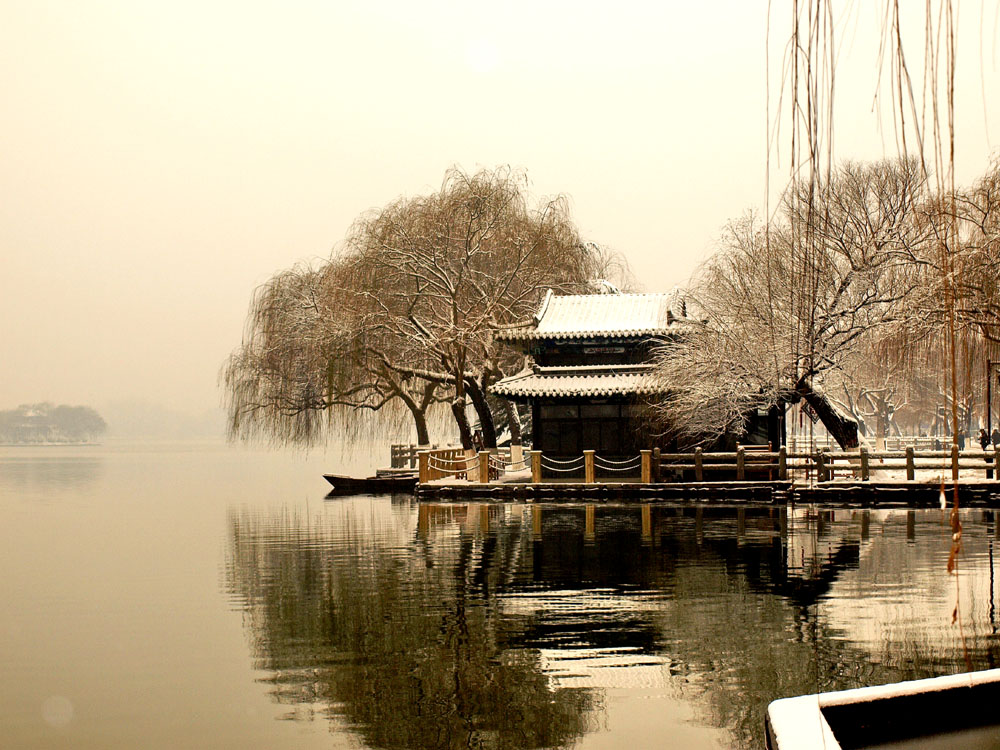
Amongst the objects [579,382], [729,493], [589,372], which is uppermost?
[589,372]

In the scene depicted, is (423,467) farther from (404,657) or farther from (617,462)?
(404,657)

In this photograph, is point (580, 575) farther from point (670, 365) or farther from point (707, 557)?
point (670, 365)

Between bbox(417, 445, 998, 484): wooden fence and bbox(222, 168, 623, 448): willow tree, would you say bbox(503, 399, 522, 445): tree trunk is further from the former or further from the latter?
bbox(417, 445, 998, 484): wooden fence

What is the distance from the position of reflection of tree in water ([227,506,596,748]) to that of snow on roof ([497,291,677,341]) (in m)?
12.7

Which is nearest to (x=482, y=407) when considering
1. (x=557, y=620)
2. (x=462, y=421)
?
(x=462, y=421)

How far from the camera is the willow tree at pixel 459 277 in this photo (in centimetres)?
2728

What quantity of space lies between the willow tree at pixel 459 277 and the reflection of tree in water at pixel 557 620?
38.3 ft

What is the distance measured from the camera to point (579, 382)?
24500 mm

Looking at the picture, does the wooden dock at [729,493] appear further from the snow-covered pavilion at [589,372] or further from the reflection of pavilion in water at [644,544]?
the snow-covered pavilion at [589,372]

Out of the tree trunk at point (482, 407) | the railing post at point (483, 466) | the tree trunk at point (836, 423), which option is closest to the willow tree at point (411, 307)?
the tree trunk at point (482, 407)

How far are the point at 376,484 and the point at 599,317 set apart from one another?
785 cm

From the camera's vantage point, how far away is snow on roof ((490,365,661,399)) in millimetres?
23688

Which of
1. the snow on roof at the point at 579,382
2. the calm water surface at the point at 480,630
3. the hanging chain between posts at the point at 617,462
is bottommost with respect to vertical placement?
the calm water surface at the point at 480,630

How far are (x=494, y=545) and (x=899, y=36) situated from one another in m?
12.2
